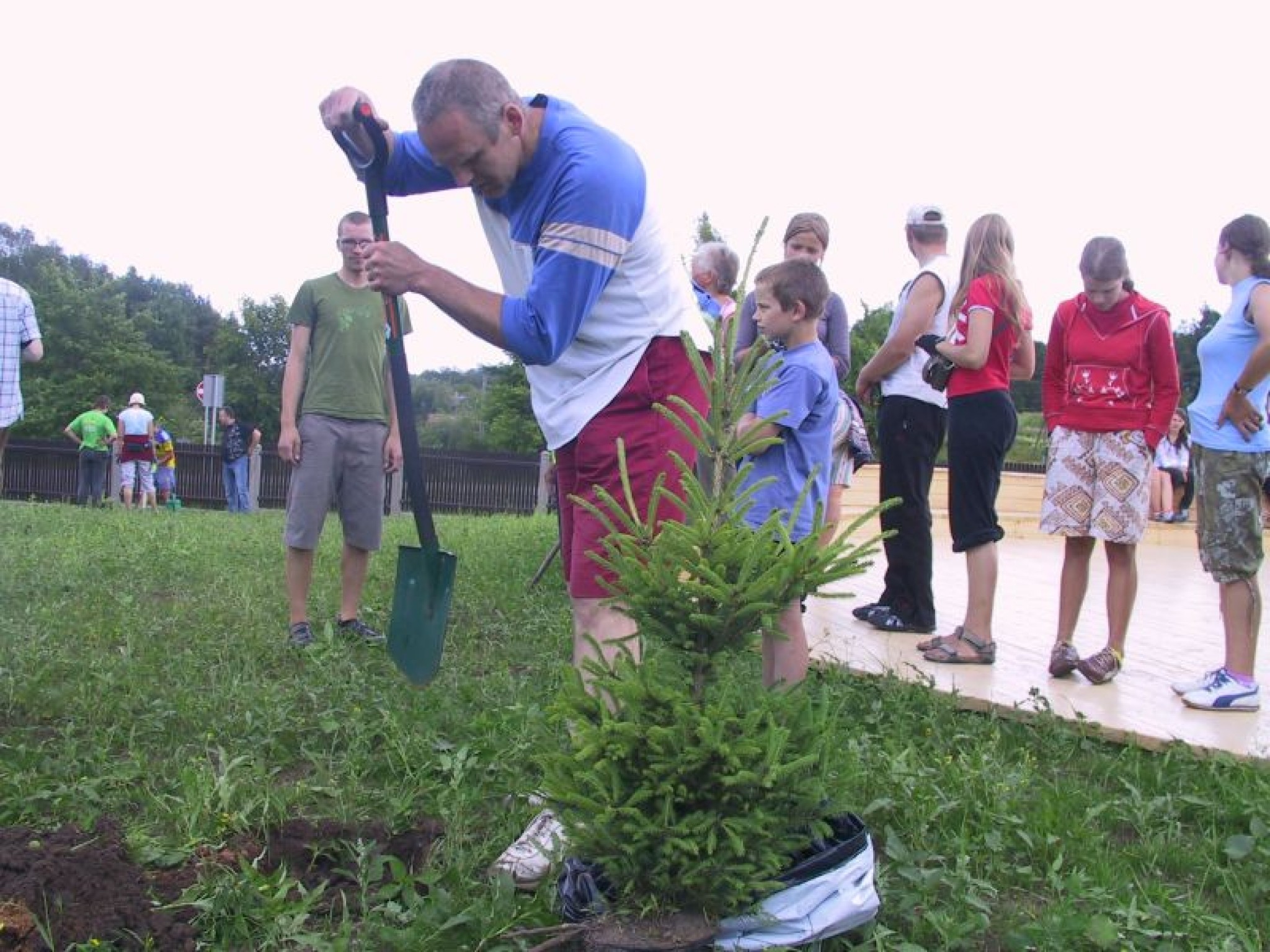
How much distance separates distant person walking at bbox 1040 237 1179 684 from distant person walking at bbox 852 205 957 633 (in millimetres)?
640

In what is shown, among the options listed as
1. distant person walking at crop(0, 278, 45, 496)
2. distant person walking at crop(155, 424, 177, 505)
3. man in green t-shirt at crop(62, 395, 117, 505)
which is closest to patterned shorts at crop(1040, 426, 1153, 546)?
distant person walking at crop(0, 278, 45, 496)

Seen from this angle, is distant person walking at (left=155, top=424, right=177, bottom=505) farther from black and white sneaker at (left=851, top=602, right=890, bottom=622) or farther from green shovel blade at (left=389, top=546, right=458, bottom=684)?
green shovel blade at (left=389, top=546, right=458, bottom=684)

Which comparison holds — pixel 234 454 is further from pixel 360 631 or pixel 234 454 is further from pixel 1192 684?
pixel 1192 684

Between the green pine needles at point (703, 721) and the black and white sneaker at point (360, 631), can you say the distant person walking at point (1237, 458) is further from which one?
the black and white sneaker at point (360, 631)

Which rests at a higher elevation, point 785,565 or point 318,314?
point 318,314

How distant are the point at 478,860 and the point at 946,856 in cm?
108

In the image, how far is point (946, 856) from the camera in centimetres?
253

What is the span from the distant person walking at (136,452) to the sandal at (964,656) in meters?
13.7

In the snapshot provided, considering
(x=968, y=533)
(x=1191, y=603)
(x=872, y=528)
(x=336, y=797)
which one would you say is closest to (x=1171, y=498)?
(x=872, y=528)

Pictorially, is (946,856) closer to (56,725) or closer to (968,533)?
(968,533)

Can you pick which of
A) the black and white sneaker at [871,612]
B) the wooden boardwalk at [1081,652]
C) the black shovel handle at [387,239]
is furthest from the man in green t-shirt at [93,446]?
the black shovel handle at [387,239]

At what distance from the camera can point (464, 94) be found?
2.39 m

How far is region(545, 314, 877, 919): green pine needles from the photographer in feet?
6.16

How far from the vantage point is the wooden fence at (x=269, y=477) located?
2455cm
